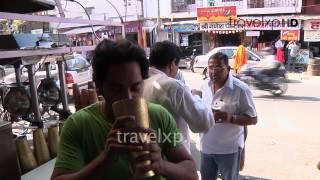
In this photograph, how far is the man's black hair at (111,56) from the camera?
Answer: 4.15 feet

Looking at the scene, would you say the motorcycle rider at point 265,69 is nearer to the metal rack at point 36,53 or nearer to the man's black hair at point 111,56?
the metal rack at point 36,53

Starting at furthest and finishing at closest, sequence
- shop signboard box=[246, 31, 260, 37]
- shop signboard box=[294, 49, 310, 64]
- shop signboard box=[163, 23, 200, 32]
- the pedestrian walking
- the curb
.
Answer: shop signboard box=[163, 23, 200, 32]
shop signboard box=[246, 31, 260, 37]
the pedestrian walking
shop signboard box=[294, 49, 310, 64]
the curb

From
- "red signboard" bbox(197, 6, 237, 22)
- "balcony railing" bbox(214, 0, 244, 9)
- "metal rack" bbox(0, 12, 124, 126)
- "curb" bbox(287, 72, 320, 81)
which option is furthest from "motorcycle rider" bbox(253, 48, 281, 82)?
"balcony railing" bbox(214, 0, 244, 9)

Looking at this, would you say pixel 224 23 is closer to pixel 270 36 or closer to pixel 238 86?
pixel 270 36

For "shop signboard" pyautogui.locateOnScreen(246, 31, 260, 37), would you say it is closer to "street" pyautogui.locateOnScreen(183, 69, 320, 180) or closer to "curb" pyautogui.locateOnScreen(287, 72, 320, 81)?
"curb" pyautogui.locateOnScreen(287, 72, 320, 81)

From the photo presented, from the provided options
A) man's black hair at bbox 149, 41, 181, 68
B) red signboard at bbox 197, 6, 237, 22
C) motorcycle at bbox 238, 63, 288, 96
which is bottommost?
motorcycle at bbox 238, 63, 288, 96

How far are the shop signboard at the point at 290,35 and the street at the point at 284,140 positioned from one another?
775cm

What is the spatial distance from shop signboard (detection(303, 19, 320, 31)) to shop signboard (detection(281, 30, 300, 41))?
47 centimetres

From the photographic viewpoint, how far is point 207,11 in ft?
66.8

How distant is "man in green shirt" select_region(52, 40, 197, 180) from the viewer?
4.02ft

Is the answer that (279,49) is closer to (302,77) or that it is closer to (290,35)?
(290,35)

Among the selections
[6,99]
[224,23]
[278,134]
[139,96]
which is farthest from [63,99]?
[224,23]

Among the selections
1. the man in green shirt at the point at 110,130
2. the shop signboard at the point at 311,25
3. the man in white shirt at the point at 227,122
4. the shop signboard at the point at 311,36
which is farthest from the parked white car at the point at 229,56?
the man in green shirt at the point at 110,130

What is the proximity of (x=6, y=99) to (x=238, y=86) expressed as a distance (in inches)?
78.0
